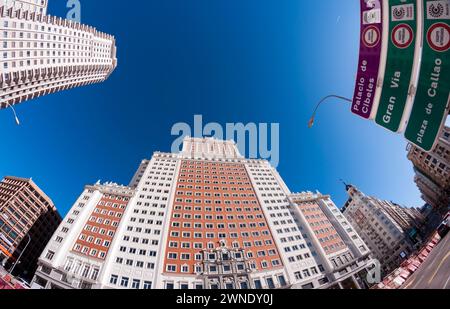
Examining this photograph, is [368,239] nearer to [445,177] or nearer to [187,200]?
[445,177]

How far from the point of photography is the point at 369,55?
5418 millimetres

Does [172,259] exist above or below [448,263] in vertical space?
above

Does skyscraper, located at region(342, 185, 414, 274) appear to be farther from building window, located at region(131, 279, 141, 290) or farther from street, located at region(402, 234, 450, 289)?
building window, located at region(131, 279, 141, 290)

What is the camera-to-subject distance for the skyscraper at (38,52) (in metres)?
46.7

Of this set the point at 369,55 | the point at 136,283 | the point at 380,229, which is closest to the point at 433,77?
the point at 369,55

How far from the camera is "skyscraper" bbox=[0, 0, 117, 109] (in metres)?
46.7

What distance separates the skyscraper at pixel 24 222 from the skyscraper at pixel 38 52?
39.2 meters

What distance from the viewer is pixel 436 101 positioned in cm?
461

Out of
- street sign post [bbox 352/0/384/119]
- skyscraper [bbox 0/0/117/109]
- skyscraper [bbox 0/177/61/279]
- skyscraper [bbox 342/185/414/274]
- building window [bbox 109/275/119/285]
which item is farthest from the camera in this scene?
skyscraper [bbox 342/185/414/274]

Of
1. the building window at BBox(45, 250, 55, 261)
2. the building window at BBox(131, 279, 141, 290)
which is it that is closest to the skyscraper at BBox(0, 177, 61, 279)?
the building window at BBox(45, 250, 55, 261)

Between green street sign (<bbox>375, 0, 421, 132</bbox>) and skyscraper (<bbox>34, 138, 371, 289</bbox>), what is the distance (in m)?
43.3

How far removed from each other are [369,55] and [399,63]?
28.4 inches
